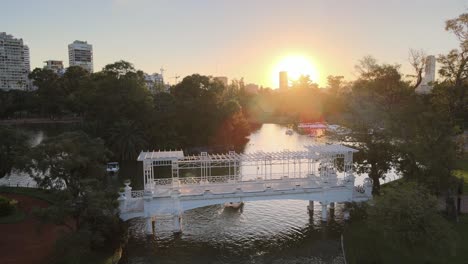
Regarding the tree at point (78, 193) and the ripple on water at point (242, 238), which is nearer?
the tree at point (78, 193)

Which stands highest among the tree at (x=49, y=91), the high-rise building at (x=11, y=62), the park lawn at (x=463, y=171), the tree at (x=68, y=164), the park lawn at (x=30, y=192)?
the high-rise building at (x=11, y=62)

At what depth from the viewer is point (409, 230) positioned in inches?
718

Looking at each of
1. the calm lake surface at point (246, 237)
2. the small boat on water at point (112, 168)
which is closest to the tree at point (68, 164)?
the calm lake surface at point (246, 237)

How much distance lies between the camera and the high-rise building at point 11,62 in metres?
178

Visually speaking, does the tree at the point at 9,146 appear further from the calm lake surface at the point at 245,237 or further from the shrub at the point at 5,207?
the calm lake surface at the point at 245,237

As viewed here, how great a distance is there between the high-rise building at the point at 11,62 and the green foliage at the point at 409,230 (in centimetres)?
19681

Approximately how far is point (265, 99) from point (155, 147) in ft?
331

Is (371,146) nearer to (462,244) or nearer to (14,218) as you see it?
(462,244)

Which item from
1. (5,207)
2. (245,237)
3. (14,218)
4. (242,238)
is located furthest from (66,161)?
(245,237)

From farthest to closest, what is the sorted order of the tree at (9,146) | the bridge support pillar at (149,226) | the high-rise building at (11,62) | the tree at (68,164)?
1. the high-rise building at (11,62)
2. the tree at (9,146)
3. the bridge support pillar at (149,226)
4. the tree at (68,164)

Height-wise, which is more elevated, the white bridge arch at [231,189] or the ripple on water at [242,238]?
the white bridge arch at [231,189]

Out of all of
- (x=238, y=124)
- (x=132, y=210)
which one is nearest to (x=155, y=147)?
(x=238, y=124)

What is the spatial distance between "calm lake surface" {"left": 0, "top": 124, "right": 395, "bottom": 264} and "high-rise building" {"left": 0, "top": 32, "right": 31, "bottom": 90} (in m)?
184

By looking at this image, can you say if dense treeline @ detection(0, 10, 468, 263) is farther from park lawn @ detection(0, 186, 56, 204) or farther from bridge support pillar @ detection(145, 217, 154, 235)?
bridge support pillar @ detection(145, 217, 154, 235)
